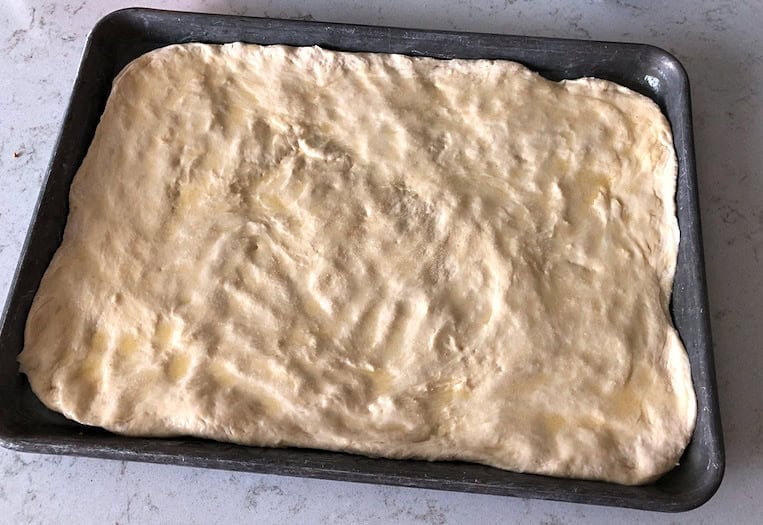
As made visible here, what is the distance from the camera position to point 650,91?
135 centimetres

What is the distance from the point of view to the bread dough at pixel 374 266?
108cm

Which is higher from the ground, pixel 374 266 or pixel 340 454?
pixel 374 266

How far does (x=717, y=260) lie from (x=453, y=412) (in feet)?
2.17

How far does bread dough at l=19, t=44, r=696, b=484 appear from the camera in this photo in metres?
1.08

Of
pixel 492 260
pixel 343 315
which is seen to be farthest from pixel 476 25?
pixel 343 315

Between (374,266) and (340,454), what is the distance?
33 cm

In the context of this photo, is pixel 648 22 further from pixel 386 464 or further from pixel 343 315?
pixel 386 464

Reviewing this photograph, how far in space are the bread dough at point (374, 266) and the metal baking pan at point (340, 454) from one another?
1.0 inches

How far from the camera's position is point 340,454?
1069 millimetres

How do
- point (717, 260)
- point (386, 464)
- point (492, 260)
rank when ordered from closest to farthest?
point (386, 464), point (492, 260), point (717, 260)

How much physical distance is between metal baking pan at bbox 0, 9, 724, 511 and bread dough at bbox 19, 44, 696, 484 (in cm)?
3

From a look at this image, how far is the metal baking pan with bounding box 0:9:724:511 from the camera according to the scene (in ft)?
3.34

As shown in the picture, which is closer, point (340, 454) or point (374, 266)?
point (340, 454)

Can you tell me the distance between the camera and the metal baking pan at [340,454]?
3.34 feet
